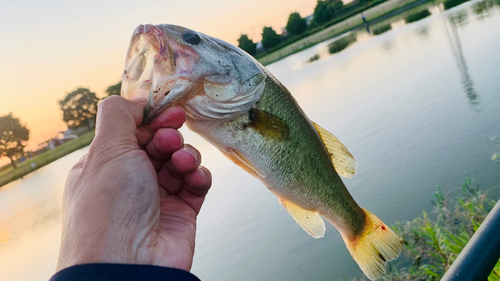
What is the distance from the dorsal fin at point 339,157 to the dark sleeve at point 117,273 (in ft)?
4.94

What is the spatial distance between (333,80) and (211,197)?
9408mm

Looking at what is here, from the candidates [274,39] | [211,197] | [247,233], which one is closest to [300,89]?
[211,197]

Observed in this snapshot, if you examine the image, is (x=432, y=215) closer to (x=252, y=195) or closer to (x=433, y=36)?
(x=252, y=195)

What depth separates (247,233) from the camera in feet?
20.0

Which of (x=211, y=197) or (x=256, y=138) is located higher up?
(x=256, y=138)

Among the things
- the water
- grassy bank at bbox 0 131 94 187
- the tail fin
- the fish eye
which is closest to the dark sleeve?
the fish eye

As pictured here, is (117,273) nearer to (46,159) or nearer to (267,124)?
(267,124)

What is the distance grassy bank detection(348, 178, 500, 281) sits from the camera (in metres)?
3.53

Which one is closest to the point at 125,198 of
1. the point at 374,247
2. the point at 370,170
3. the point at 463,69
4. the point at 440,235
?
the point at 374,247

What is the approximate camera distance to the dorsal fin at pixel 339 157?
2467mm

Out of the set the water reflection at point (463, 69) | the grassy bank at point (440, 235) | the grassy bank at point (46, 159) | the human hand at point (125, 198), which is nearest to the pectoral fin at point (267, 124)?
the human hand at point (125, 198)

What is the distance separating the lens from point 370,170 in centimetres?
618

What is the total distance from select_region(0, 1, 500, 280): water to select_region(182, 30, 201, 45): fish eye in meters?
3.83

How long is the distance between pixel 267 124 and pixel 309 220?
912 mm
